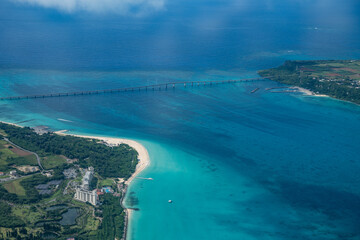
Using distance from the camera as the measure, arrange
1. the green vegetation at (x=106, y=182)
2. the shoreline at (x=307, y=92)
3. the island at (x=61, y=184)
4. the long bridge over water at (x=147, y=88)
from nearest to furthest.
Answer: the island at (x=61, y=184) < the green vegetation at (x=106, y=182) < the long bridge over water at (x=147, y=88) < the shoreline at (x=307, y=92)

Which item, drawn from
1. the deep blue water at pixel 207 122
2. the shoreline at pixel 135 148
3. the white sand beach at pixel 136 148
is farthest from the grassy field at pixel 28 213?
the white sand beach at pixel 136 148

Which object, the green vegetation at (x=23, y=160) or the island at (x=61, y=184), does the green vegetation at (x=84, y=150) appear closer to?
the island at (x=61, y=184)

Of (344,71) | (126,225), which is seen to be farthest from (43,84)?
(344,71)

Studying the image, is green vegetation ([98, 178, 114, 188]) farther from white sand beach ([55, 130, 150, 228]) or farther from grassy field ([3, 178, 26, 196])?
grassy field ([3, 178, 26, 196])

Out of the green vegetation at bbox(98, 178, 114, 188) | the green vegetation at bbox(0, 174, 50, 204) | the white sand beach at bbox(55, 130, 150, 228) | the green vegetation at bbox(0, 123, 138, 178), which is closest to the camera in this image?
the green vegetation at bbox(0, 174, 50, 204)

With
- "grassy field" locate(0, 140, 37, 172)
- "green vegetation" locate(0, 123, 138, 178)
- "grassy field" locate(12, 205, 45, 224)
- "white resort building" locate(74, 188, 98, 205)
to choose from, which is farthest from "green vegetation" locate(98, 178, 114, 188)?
"grassy field" locate(0, 140, 37, 172)

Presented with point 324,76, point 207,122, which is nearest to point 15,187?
point 207,122

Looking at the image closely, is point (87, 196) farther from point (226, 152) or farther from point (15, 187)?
point (226, 152)
